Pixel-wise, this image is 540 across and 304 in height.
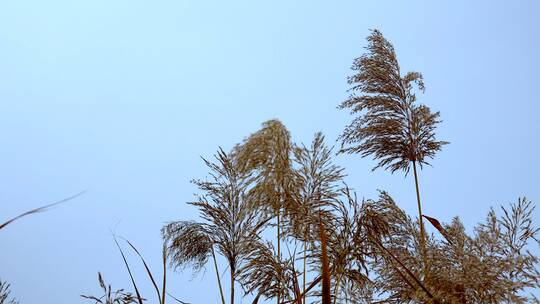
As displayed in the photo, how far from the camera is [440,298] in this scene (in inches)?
86.1

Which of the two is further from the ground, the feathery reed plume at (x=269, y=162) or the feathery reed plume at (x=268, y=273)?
the feathery reed plume at (x=269, y=162)

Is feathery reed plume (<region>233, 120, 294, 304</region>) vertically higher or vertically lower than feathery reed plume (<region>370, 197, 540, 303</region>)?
higher

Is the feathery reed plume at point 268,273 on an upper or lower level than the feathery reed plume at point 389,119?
lower

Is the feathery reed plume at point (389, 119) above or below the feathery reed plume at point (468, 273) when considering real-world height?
above

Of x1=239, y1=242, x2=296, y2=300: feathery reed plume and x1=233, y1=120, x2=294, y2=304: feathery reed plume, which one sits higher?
x1=233, y1=120, x2=294, y2=304: feathery reed plume

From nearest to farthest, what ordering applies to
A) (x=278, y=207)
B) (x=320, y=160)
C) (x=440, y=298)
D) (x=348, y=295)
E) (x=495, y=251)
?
1. (x=440, y=298)
2. (x=495, y=251)
3. (x=348, y=295)
4. (x=278, y=207)
5. (x=320, y=160)

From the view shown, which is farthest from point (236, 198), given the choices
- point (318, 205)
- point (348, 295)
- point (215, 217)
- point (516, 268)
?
point (516, 268)

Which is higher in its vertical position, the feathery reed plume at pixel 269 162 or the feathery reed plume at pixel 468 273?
the feathery reed plume at pixel 269 162

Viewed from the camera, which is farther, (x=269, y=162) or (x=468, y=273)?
(x=269, y=162)

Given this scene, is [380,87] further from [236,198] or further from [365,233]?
[365,233]

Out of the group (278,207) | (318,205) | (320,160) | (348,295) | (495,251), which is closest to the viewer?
(495,251)

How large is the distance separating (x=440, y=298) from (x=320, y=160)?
1.57m

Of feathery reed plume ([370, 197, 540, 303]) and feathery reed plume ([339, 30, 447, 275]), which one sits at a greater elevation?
feathery reed plume ([339, 30, 447, 275])

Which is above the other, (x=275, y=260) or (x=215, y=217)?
(x=215, y=217)
